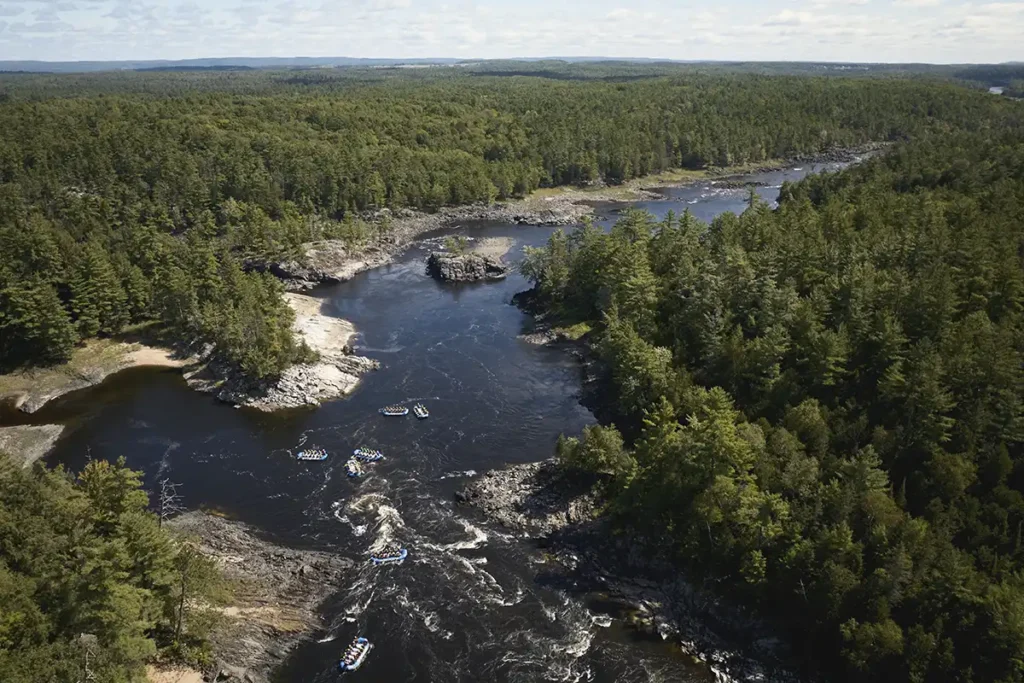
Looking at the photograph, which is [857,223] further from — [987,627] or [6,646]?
[6,646]

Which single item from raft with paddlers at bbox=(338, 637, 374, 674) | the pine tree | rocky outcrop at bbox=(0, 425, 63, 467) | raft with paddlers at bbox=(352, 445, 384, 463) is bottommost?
rocky outcrop at bbox=(0, 425, 63, 467)

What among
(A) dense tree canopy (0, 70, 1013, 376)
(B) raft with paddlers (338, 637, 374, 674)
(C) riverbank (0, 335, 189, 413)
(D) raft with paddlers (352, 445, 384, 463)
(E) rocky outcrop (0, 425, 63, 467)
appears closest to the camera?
(B) raft with paddlers (338, 637, 374, 674)

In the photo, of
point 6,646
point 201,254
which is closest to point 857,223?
point 201,254

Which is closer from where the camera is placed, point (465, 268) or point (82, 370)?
point (82, 370)

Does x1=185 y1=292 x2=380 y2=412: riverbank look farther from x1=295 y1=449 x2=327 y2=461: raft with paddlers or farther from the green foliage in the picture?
the green foliage

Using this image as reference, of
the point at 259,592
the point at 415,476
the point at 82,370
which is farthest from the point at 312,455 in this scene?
the point at 82,370

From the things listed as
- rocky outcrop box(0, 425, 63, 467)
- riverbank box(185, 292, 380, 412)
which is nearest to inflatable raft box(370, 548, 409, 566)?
riverbank box(185, 292, 380, 412)

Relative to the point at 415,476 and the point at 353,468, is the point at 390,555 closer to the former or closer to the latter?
the point at 415,476
